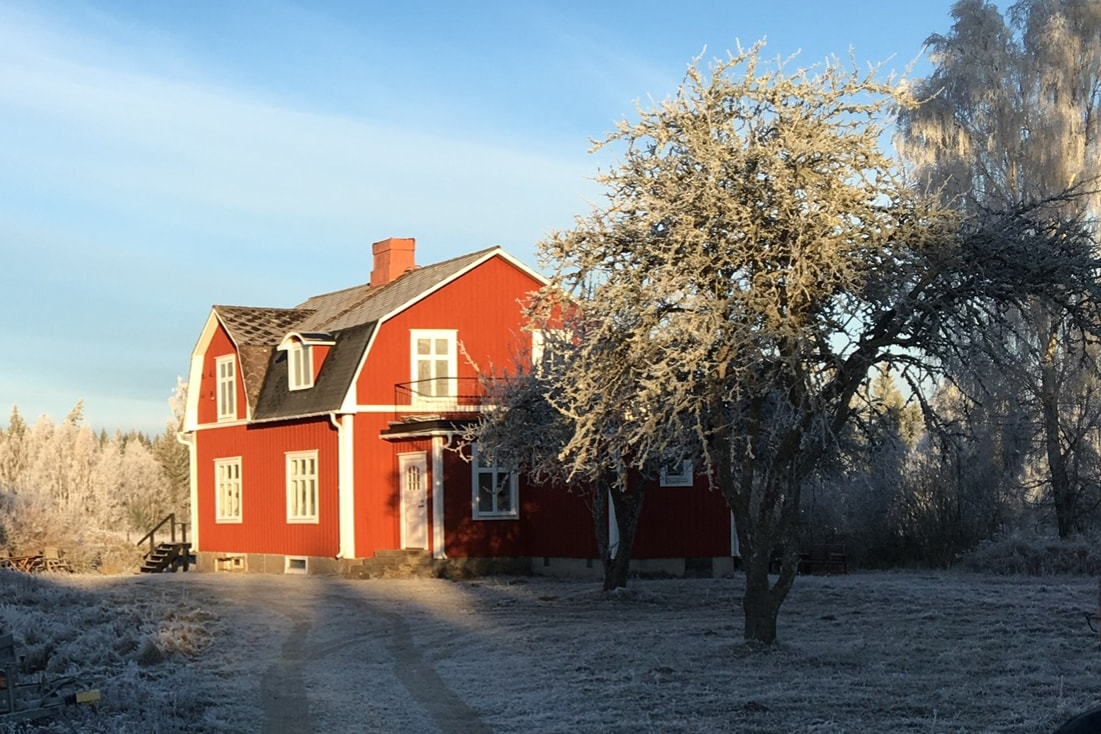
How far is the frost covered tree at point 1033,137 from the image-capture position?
29719 mm

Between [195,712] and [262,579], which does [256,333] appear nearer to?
[262,579]

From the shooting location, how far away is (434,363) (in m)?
29.3

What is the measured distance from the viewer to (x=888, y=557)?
105 feet

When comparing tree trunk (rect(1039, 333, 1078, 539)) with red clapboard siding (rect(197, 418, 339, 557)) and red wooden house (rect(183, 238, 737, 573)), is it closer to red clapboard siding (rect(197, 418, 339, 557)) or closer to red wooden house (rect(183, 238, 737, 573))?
red wooden house (rect(183, 238, 737, 573))

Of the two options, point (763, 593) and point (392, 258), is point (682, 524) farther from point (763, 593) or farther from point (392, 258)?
point (763, 593)

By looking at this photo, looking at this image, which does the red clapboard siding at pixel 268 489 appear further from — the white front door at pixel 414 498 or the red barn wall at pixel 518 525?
the red barn wall at pixel 518 525

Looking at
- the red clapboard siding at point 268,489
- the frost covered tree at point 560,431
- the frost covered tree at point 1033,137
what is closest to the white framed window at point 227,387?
the red clapboard siding at point 268,489

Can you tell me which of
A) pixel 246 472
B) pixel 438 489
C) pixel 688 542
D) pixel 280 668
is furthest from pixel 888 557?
pixel 280 668

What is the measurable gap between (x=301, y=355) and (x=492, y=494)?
232 inches

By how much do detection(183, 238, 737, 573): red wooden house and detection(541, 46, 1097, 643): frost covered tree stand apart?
497 inches

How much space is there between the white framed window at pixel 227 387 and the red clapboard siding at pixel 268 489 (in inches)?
17.4

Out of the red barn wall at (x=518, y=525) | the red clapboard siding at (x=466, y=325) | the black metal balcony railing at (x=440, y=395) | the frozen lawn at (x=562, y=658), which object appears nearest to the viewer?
the frozen lawn at (x=562, y=658)

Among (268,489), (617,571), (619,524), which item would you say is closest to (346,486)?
(268,489)

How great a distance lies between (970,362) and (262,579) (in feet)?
57.0
